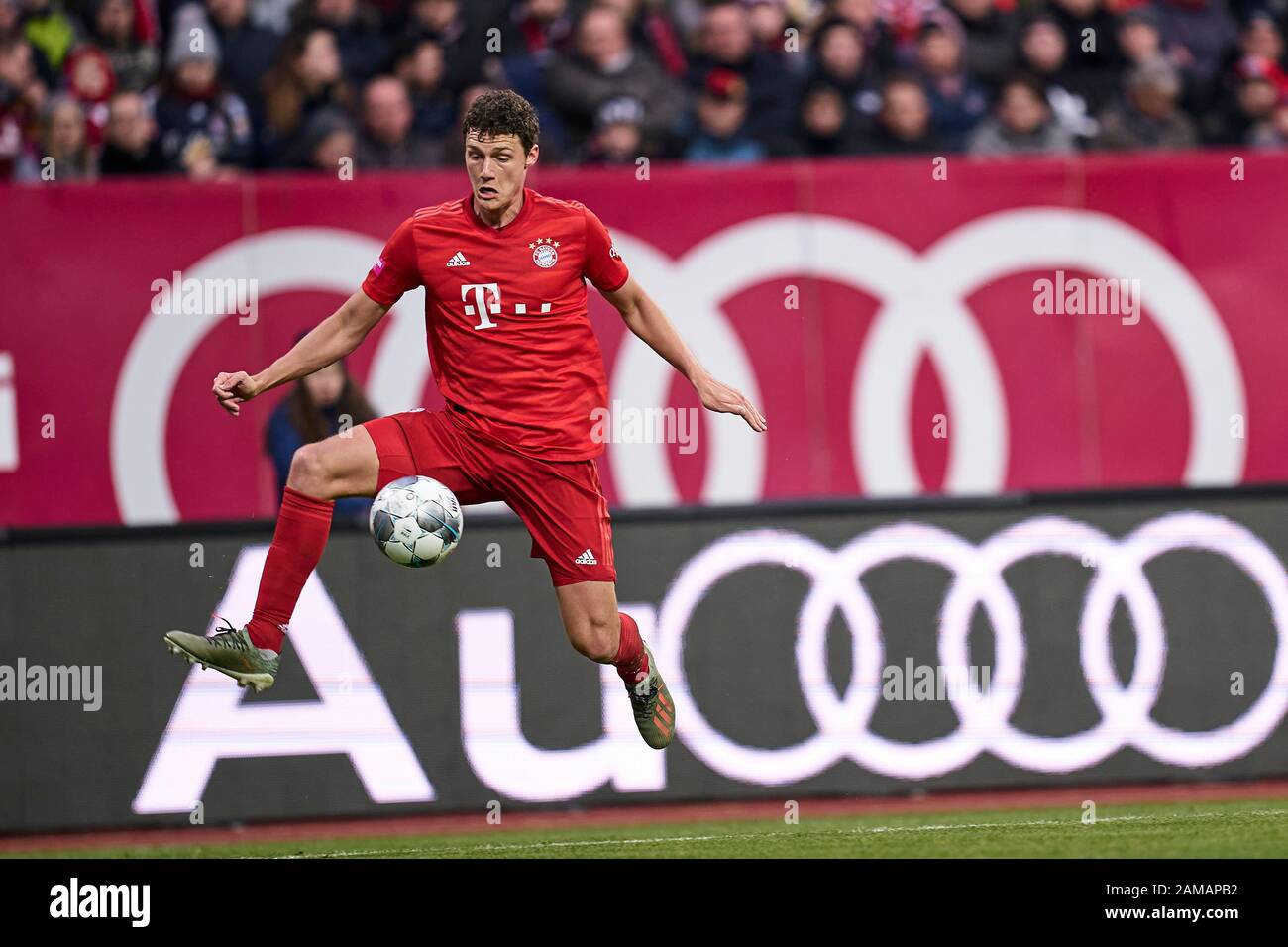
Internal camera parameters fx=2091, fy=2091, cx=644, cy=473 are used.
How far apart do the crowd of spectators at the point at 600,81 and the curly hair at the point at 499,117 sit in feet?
16.5

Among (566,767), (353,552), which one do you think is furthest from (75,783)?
(566,767)

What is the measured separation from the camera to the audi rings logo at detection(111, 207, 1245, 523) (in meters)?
12.5

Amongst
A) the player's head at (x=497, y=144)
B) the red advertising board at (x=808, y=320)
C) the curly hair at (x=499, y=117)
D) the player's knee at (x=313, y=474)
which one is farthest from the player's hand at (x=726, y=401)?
the red advertising board at (x=808, y=320)

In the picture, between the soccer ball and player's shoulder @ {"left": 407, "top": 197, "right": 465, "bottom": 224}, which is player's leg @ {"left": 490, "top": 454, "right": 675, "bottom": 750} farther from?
player's shoulder @ {"left": 407, "top": 197, "right": 465, "bottom": 224}

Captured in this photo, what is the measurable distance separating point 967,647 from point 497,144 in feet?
12.9

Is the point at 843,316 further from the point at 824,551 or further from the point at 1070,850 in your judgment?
the point at 1070,850

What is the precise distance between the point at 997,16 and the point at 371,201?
461 cm

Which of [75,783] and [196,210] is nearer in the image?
[75,783]

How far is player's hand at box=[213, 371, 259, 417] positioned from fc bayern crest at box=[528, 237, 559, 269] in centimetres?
116

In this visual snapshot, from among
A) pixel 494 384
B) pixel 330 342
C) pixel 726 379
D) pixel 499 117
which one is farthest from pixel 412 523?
pixel 726 379

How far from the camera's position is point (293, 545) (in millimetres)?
7809

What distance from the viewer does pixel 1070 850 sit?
8.30 m

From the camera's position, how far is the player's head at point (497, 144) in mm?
7617

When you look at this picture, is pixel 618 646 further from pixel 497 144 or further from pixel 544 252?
pixel 497 144
